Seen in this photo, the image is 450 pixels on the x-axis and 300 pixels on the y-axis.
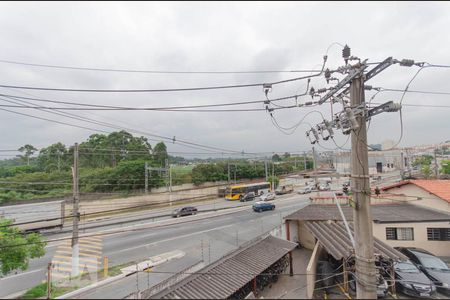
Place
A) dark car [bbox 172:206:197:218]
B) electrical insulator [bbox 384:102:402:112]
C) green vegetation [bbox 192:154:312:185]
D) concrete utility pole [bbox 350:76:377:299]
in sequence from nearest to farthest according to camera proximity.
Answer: electrical insulator [bbox 384:102:402:112], concrete utility pole [bbox 350:76:377:299], dark car [bbox 172:206:197:218], green vegetation [bbox 192:154:312:185]

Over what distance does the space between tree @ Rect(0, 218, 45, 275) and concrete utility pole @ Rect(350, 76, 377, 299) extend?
12.9 m

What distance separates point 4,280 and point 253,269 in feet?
Answer: 43.2

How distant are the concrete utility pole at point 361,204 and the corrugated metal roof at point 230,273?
3609mm

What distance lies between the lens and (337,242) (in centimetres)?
1190

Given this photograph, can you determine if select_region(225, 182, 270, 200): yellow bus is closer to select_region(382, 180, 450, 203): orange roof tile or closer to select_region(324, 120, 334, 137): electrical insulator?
select_region(382, 180, 450, 203): orange roof tile

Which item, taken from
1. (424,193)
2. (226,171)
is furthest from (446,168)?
(226,171)

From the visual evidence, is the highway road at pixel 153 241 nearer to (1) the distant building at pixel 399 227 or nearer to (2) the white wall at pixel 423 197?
(1) the distant building at pixel 399 227

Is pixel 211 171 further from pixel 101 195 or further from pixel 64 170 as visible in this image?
Answer: pixel 64 170

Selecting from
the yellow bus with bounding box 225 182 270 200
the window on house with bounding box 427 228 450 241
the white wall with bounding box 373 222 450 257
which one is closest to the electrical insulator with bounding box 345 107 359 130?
the white wall with bounding box 373 222 450 257

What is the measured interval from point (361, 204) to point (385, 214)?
44.5 ft

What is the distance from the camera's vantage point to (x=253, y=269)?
9562mm

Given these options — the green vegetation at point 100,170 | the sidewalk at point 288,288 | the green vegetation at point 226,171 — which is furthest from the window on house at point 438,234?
the green vegetation at point 226,171

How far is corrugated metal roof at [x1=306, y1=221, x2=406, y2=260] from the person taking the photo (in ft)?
33.7

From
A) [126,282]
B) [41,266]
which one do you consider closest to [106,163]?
[41,266]
